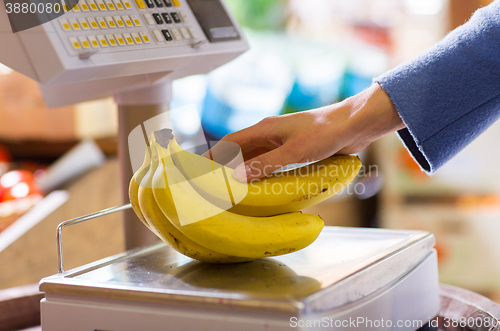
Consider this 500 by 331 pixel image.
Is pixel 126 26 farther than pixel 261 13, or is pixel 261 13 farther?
pixel 261 13

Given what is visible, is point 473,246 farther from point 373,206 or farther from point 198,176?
point 198,176

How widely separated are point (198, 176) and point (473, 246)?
163cm

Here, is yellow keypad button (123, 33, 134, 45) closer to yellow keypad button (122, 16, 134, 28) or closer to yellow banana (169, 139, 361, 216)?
yellow keypad button (122, 16, 134, 28)

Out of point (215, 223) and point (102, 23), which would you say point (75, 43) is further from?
point (215, 223)

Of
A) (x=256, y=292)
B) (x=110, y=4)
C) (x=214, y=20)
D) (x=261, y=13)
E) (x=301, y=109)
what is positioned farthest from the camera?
(x=261, y=13)

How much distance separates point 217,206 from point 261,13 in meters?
2.24

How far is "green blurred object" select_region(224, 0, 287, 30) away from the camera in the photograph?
250 centimetres

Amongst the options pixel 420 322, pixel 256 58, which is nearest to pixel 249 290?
pixel 420 322

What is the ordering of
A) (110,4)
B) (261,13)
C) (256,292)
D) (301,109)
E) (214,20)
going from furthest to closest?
(261,13), (301,109), (214,20), (110,4), (256,292)

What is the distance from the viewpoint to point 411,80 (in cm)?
60

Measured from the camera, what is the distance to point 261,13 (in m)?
2.60

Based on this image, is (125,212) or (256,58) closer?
(125,212)

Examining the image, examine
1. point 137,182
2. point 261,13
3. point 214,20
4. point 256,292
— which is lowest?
point 256,292

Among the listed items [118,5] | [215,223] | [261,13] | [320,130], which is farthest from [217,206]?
[261,13]
